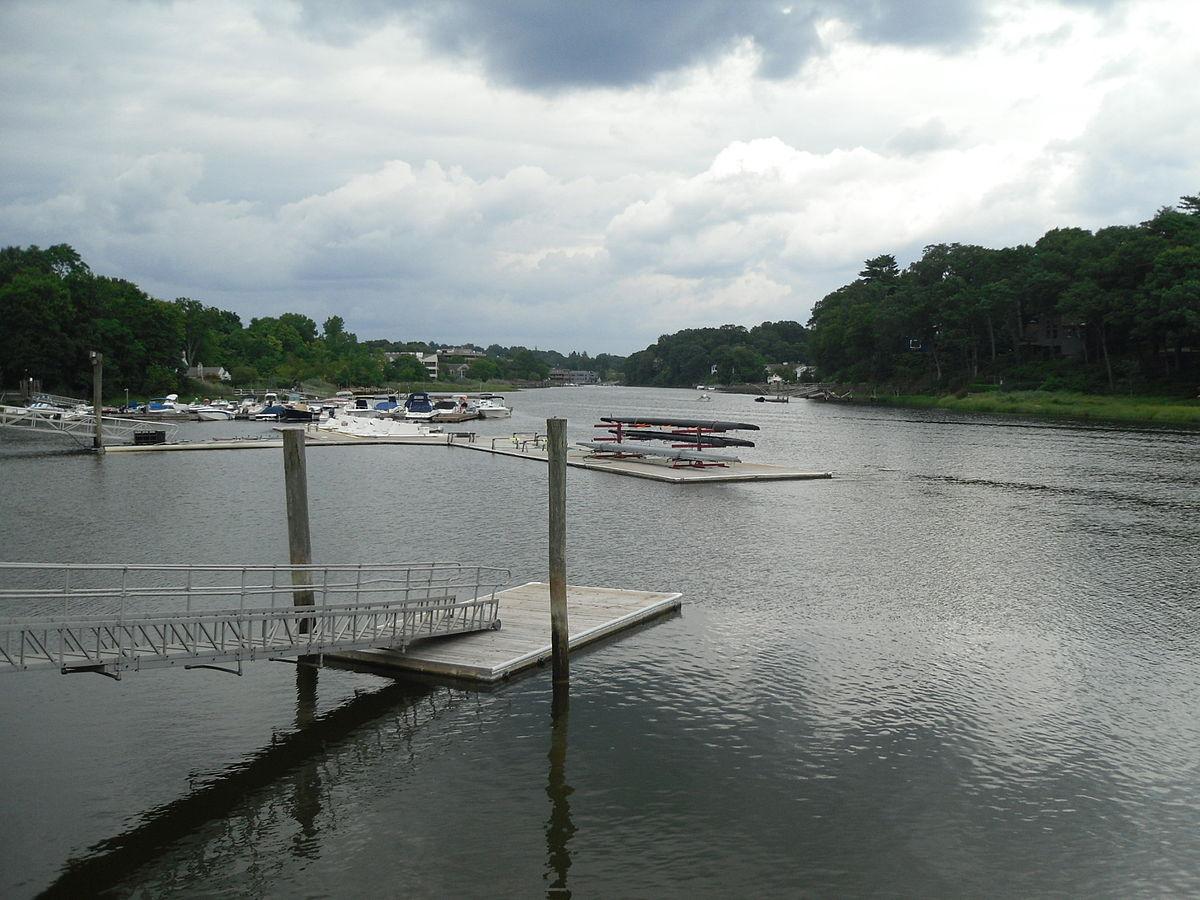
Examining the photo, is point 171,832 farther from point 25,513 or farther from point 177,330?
point 177,330

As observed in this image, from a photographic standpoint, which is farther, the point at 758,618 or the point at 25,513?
the point at 25,513

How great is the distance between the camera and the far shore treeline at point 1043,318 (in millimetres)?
93375

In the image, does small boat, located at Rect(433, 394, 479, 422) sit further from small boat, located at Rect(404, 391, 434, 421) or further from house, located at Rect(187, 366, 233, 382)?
house, located at Rect(187, 366, 233, 382)

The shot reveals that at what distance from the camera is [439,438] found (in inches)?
2694

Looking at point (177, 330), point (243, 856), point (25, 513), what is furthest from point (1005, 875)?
point (177, 330)

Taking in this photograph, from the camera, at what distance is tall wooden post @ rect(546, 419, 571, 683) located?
1588 cm

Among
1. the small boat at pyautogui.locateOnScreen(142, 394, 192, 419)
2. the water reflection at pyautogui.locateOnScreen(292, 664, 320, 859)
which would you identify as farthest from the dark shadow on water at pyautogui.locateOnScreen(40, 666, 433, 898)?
the small boat at pyautogui.locateOnScreen(142, 394, 192, 419)

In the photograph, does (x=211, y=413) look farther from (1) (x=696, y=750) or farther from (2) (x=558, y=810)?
(2) (x=558, y=810)

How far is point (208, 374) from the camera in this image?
485ft

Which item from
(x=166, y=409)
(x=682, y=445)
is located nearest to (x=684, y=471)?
(x=682, y=445)

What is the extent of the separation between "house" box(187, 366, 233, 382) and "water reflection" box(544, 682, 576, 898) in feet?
462

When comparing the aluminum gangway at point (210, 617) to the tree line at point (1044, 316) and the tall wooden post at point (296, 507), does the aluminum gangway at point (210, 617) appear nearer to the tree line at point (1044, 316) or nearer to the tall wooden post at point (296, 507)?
the tall wooden post at point (296, 507)

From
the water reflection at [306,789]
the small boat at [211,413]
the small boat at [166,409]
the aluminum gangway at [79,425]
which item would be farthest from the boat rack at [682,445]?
the small boat at [166,409]

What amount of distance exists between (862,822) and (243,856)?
7.50 metres
